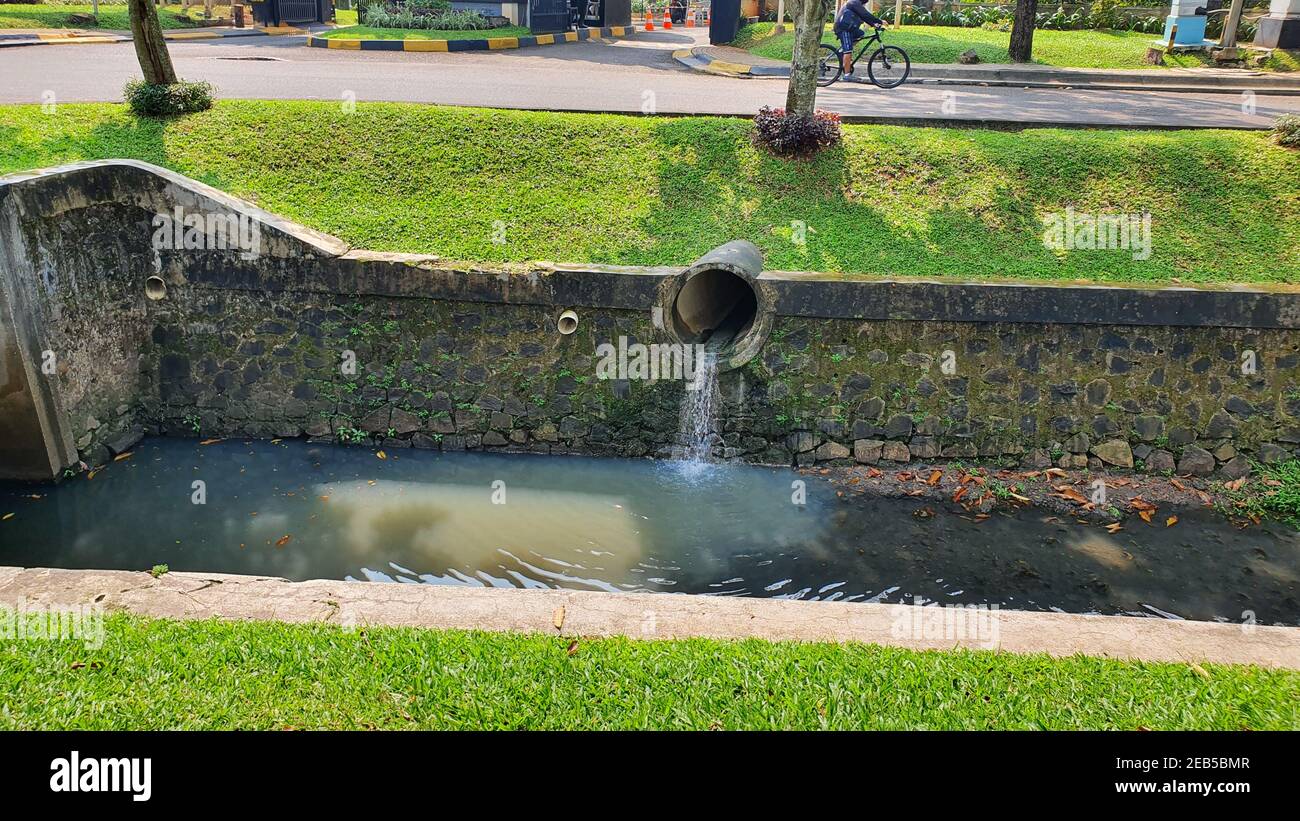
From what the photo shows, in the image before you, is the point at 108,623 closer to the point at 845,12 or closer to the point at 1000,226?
the point at 1000,226

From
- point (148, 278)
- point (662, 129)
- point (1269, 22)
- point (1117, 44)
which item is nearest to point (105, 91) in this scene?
point (148, 278)

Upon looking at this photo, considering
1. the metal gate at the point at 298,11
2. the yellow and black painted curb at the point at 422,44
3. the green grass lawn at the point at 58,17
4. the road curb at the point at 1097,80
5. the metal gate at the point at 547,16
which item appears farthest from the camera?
the metal gate at the point at 298,11

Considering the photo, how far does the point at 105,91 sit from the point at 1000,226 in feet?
37.8

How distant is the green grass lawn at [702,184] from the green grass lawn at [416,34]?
35.2ft

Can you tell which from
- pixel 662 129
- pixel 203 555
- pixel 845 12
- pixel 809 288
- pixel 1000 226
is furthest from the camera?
pixel 845 12

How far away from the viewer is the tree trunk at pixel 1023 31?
60.2 ft

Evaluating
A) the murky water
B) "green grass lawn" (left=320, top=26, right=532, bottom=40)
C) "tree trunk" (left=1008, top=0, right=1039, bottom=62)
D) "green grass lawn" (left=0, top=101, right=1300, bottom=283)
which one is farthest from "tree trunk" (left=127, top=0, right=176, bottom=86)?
"tree trunk" (left=1008, top=0, right=1039, bottom=62)

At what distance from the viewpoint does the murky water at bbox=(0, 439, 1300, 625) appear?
7.12 m

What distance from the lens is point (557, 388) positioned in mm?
9109

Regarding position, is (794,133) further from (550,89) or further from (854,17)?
(854,17)

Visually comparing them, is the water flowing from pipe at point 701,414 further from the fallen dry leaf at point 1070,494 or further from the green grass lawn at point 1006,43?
the green grass lawn at point 1006,43

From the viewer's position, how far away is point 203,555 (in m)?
7.40

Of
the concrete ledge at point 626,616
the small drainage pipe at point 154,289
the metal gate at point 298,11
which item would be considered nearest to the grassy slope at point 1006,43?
the metal gate at point 298,11

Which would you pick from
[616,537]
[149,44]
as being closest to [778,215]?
[616,537]
